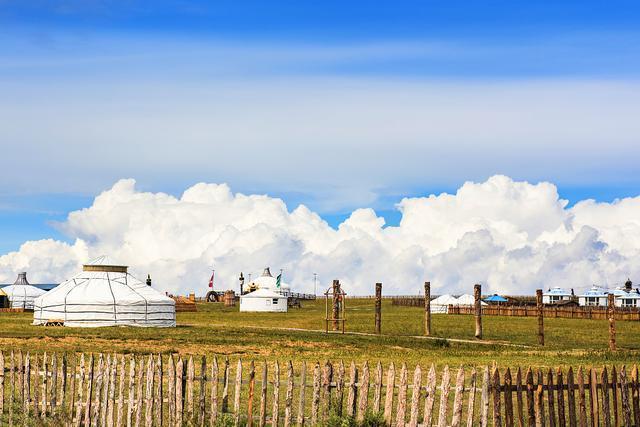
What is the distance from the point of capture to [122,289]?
201ft

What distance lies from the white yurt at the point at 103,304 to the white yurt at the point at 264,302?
3993cm

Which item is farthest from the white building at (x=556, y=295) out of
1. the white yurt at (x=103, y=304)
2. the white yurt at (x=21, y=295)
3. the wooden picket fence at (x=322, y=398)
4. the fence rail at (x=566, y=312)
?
the wooden picket fence at (x=322, y=398)

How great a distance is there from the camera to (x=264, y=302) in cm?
10231

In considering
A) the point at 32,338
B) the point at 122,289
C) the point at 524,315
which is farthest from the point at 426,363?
the point at 524,315

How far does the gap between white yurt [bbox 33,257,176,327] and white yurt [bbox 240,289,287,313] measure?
131ft

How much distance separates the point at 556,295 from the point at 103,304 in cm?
9514

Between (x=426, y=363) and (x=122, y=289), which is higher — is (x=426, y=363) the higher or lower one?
the lower one

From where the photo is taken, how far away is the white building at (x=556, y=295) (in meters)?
139

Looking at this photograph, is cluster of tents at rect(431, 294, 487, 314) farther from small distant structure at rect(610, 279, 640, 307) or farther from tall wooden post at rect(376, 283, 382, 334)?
tall wooden post at rect(376, 283, 382, 334)

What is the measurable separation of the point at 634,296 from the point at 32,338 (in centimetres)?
10196

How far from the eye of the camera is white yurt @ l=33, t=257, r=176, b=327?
5900cm

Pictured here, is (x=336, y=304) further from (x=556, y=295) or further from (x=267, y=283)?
(x=556, y=295)

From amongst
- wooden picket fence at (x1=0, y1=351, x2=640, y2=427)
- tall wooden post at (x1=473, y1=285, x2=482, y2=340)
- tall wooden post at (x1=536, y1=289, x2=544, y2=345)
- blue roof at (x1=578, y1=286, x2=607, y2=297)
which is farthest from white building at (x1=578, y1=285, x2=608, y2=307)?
wooden picket fence at (x1=0, y1=351, x2=640, y2=427)

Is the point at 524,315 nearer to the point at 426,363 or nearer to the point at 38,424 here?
the point at 426,363
